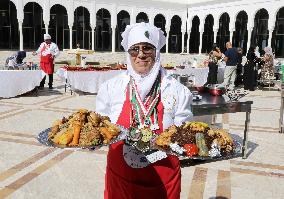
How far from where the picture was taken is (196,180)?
376 cm

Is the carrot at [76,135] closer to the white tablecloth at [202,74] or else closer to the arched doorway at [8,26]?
the white tablecloth at [202,74]

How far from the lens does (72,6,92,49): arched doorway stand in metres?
28.4

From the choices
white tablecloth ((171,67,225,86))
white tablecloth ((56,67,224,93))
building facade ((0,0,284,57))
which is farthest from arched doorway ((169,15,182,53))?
white tablecloth ((56,67,224,93))

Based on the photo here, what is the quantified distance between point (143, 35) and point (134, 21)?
27387 mm

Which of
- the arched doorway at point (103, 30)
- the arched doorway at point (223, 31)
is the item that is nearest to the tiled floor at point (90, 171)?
the arched doorway at point (103, 30)

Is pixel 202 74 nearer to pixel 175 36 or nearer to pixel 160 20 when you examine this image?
pixel 160 20

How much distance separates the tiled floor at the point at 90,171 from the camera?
11.3 ft

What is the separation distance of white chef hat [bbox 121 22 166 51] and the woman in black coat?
1022 centimetres

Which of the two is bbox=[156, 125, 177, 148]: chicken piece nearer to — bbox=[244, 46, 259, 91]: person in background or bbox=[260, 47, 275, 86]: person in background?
bbox=[244, 46, 259, 91]: person in background

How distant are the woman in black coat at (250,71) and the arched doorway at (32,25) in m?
19.9

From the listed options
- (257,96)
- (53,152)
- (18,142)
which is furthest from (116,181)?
(257,96)

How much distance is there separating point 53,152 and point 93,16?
22517 millimetres

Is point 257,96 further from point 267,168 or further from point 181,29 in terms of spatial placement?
point 181,29

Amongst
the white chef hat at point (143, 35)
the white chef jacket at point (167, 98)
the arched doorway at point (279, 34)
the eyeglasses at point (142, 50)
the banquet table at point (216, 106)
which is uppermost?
the arched doorway at point (279, 34)
